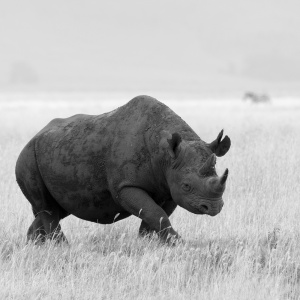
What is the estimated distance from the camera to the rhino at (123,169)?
6.48 m

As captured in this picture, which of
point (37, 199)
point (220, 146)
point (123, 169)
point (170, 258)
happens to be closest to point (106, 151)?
point (123, 169)

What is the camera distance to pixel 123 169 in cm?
687

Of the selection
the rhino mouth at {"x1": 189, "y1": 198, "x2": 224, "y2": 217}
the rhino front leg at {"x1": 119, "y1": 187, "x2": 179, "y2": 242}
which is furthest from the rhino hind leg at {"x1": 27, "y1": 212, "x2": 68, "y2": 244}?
the rhino mouth at {"x1": 189, "y1": 198, "x2": 224, "y2": 217}

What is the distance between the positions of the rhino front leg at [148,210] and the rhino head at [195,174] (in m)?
0.25

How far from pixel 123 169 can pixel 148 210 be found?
449mm

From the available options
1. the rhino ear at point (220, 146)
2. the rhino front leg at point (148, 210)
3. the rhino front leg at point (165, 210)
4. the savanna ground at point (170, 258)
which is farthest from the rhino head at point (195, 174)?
the rhino front leg at point (165, 210)

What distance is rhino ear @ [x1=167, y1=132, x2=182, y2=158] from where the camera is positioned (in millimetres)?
6398

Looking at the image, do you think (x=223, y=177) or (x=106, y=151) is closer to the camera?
(x=223, y=177)

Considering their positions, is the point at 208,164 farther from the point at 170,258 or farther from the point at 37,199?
the point at 37,199

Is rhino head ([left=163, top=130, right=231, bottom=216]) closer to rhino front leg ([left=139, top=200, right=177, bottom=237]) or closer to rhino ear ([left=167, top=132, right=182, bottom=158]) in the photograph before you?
rhino ear ([left=167, top=132, right=182, bottom=158])

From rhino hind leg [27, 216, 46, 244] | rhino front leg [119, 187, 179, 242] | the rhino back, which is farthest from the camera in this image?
rhino hind leg [27, 216, 46, 244]

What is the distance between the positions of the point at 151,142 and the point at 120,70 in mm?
140346

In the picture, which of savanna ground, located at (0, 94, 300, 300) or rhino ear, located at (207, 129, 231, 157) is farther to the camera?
rhino ear, located at (207, 129, 231, 157)

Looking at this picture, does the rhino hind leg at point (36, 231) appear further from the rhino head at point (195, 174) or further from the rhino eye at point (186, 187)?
the rhino eye at point (186, 187)
